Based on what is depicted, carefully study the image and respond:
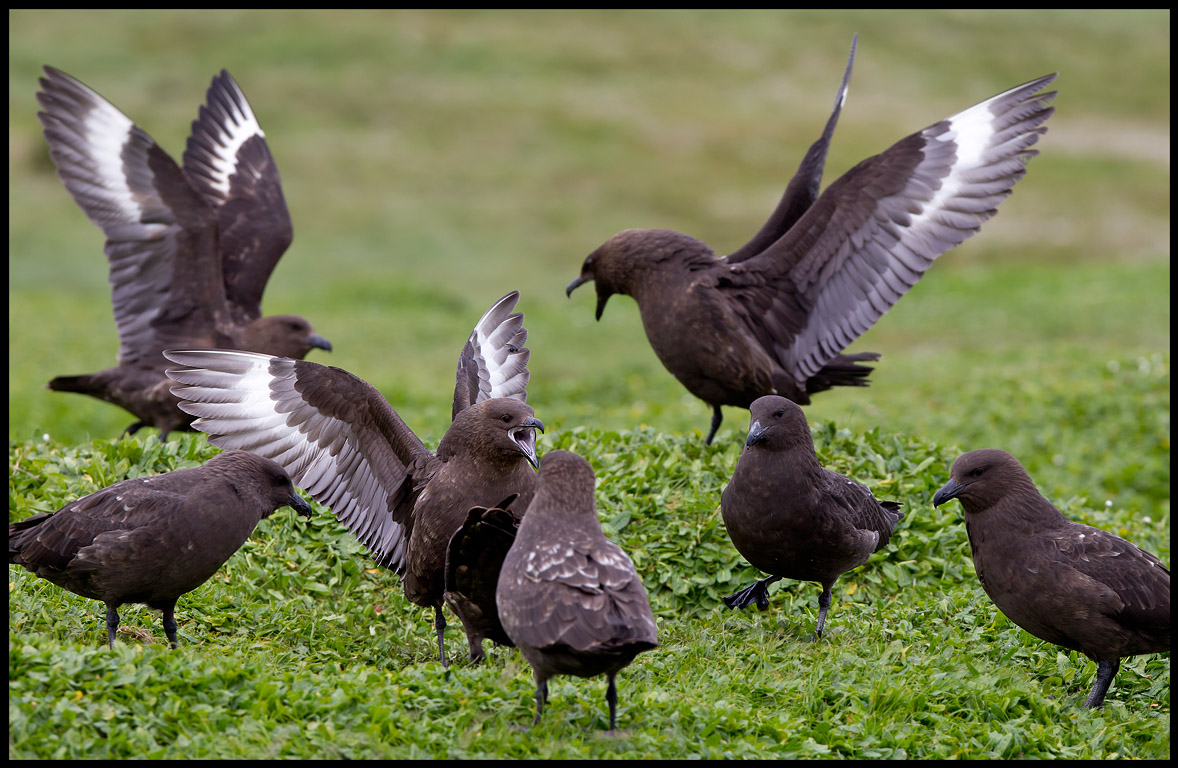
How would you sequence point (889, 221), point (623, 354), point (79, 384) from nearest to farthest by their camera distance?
point (889, 221) < point (79, 384) < point (623, 354)

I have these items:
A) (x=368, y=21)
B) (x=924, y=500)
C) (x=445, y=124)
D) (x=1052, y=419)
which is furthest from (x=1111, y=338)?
(x=368, y=21)

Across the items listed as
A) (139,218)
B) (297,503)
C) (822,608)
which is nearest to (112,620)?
(297,503)

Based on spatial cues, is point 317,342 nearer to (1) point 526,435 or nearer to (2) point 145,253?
(2) point 145,253

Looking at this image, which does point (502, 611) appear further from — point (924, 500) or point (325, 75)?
point (325, 75)

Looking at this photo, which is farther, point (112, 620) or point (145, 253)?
point (145, 253)

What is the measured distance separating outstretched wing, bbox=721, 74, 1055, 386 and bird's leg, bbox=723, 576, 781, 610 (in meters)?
2.02

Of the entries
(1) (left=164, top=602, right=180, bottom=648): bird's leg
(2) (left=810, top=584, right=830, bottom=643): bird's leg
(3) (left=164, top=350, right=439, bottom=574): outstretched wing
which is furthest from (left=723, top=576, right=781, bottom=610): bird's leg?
(1) (left=164, top=602, right=180, bottom=648): bird's leg

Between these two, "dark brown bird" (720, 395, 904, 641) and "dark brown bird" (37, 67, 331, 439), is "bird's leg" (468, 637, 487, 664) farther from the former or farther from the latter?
"dark brown bird" (37, 67, 331, 439)

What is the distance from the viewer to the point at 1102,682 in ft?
18.7

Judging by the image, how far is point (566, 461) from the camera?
17.1ft

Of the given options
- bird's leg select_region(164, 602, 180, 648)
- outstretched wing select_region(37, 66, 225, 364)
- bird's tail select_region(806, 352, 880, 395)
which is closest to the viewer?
bird's leg select_region(164, 602, 180, 648)

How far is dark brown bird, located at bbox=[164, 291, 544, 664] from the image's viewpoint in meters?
5.73

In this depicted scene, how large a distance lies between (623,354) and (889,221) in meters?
10.5

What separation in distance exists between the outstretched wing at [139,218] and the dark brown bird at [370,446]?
10.9 feet
